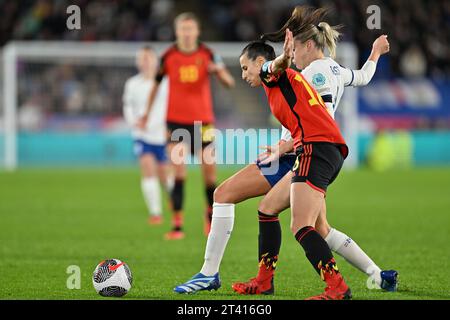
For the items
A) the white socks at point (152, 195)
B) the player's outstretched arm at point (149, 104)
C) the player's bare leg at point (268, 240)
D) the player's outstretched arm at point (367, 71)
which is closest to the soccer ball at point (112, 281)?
the player's bare leg at point (268, 240)

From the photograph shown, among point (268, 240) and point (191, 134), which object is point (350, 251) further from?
point (191, 134)

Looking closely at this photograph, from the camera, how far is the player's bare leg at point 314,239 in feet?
19.4

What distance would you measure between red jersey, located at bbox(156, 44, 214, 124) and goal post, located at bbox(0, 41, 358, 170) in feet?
34.5

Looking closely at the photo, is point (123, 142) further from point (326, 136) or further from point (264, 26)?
point (326, 136)

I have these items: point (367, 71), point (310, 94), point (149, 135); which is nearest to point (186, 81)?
point (149, 135)

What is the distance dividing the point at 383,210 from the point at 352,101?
952cm

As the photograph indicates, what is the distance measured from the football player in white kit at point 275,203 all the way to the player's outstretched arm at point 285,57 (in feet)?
1.99

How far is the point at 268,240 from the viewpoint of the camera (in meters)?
6.62

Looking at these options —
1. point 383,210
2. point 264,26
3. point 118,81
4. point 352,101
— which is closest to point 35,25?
Answer: point 118,81

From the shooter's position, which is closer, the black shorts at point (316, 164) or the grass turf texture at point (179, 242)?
the black shorts at point (316, 164)

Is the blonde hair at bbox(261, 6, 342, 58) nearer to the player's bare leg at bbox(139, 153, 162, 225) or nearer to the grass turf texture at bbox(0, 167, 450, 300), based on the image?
the grass turf texture at bbox(0, 167, 450, 300)

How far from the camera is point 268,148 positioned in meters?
6.47

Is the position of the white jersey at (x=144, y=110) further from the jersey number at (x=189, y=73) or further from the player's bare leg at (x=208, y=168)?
the player's bare leg at (x=208, y=168)

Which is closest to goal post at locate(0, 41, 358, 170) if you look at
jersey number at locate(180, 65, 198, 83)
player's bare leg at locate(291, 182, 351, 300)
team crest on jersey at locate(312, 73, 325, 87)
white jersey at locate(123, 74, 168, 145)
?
white jersey at locate(123, 74, 168, 145)
